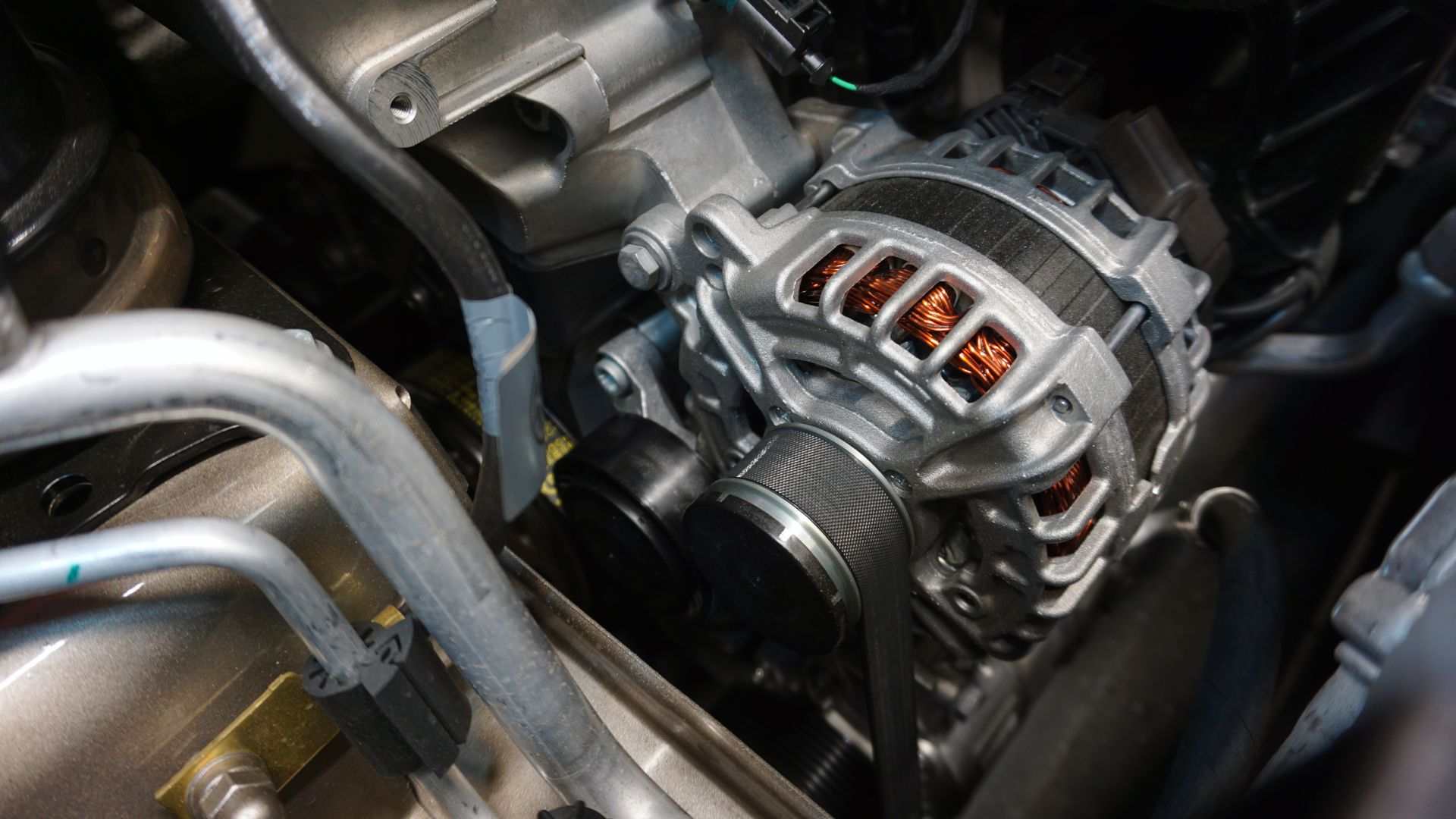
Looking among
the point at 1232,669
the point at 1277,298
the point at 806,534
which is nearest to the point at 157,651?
the point at 806,534

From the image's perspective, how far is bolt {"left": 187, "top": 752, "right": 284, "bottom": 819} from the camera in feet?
2.09

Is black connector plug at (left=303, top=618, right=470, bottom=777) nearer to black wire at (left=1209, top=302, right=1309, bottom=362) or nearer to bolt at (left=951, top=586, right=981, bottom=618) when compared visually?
bolt at (left=951, top=586, right=981, bottom=618)

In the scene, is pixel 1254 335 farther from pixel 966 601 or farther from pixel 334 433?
pixel 334 433

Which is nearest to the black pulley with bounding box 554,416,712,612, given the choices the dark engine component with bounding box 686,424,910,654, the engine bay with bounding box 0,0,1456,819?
the engine bay with bounding box 0,0,1456,819

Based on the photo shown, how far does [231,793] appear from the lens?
0.64m

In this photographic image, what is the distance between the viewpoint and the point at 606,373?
3.33ft

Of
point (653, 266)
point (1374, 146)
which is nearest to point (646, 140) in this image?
point (653, 266)

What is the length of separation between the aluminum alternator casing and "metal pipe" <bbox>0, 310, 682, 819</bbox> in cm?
31

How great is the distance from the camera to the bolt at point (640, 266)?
2.92ft

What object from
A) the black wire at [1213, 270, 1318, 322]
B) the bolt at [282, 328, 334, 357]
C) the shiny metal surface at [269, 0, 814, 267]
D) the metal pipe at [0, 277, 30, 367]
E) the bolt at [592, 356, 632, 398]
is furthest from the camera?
the black wire at [1213, 270, 1318, 322]

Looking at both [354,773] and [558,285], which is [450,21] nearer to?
[558,285]

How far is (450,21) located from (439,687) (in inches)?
20.4

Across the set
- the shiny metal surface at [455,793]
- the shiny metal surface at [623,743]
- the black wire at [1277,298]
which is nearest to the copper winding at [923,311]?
the shiny metal surface at [623,743]

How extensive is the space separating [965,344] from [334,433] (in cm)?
44
